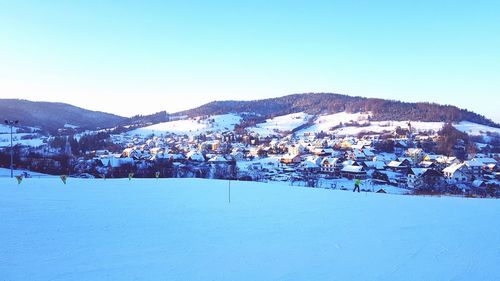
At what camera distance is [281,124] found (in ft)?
424

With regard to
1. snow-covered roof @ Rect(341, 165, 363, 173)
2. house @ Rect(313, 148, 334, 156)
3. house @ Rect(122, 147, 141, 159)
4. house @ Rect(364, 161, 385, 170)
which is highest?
house @ Rect(313, 148, 334, 156)

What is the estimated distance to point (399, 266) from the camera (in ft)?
18.5

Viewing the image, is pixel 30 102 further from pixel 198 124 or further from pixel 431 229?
pixel 431 229

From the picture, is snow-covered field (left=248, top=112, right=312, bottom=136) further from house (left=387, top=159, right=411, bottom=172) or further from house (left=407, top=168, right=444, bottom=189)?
house (left=407, top=168, right=444, bottom=189)

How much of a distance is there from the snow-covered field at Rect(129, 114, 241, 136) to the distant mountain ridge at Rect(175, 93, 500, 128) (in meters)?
18.5

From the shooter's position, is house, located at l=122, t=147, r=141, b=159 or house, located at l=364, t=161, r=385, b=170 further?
house, located at l=122, t=147, r=141, b=159

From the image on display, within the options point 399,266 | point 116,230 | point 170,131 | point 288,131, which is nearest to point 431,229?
point 399,266

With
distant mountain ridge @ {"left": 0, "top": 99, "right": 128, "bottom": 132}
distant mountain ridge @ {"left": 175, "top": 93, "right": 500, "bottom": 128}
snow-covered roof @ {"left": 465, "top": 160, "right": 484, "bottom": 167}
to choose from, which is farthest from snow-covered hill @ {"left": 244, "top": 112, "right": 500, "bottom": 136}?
distant mountain ridge @ {"left": 0, "top": 99, "right": 128, "bottom": 132}

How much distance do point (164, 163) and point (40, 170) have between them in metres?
12.2

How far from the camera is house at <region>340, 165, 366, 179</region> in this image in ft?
134

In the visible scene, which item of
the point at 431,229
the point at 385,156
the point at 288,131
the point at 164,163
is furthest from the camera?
the point at 288,131

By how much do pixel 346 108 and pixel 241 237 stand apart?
149 metres

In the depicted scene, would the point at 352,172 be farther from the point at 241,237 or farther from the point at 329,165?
the point at 241,237

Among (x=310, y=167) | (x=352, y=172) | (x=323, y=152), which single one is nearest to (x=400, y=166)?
(x=352, y=172)
